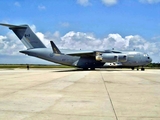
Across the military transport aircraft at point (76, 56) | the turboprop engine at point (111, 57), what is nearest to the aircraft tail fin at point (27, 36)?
the military transport aircraft at point (76, 56)

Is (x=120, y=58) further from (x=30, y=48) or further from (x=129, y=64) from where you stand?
(x=30, y=48)

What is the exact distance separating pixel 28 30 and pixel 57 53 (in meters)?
7.98

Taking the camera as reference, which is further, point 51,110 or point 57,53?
point 57,53

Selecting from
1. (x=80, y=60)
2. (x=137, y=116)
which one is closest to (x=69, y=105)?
(x=137, y=116)

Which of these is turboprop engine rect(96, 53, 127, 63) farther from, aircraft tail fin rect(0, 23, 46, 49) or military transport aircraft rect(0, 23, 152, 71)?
aircraft tail fin rect(0, 23, 46, 49)

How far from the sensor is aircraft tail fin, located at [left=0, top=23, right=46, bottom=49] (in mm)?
38844

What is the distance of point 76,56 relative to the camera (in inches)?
1499

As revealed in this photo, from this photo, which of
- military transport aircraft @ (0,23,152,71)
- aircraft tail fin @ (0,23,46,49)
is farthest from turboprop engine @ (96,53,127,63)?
aircraft tail fin @ (0,23,46,49)

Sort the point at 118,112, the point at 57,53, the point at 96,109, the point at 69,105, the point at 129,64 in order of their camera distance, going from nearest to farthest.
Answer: the point at 118,112 < the point at 96,109 < the point at 69,105 < the point at 57,53 < the point at 129,64

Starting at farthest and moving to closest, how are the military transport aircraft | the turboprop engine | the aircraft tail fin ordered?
1. the aircraft tail fin
2. the military transport aircraft
3. the turboprop engine

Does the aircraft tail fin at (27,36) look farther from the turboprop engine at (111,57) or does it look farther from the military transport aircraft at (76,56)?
the turboprop engine at (111,57)

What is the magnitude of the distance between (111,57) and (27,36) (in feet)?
51.4

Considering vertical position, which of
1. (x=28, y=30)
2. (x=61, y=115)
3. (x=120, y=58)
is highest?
(x=28, y=30)

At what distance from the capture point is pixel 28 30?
1531 inches
